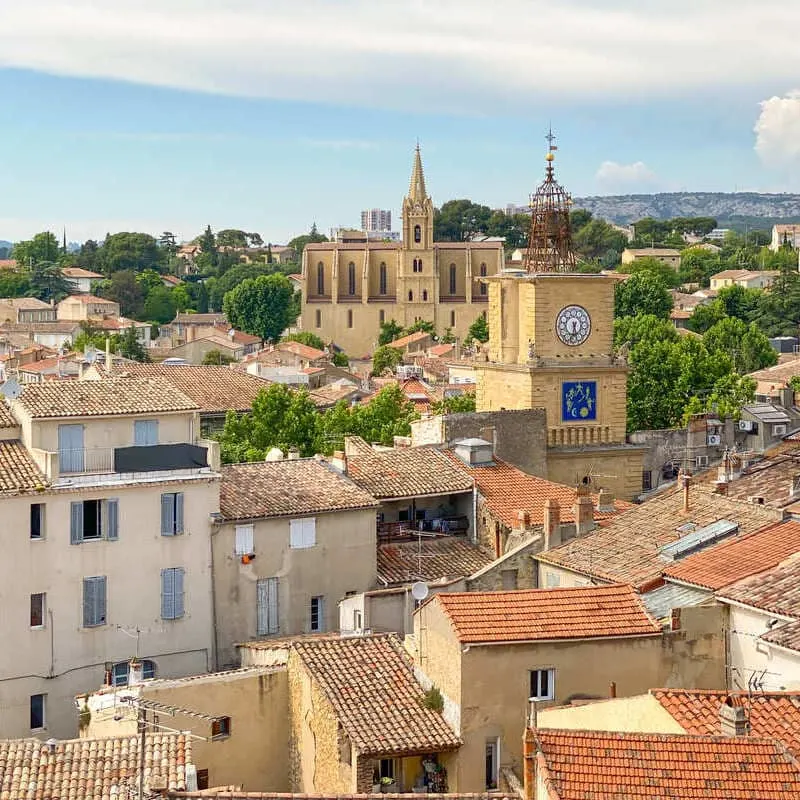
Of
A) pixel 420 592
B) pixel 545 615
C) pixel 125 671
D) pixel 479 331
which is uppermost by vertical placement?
pixel 479 331

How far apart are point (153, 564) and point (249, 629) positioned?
2420 mm

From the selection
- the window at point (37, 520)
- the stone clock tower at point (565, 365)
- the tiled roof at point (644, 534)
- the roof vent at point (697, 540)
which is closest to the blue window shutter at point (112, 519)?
the window at point (37, 520)

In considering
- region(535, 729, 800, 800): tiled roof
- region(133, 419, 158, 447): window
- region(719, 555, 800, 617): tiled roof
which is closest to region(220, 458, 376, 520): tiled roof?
region(133, 419, 158, 447): window

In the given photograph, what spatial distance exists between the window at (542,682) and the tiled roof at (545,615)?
0.51m

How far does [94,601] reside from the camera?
1206 inches

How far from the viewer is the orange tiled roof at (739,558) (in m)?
25.8

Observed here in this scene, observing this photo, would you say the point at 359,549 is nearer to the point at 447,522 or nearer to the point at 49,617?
the point at 447,522

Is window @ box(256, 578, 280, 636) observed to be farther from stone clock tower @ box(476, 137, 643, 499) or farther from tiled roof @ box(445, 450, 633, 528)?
stone clock tower @ box(476, 137, 643, 499)

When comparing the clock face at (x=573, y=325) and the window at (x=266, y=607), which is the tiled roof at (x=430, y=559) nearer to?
the window at (x=266, y=607)

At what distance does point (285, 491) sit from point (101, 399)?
13.9ft

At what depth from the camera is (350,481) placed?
1367 inches

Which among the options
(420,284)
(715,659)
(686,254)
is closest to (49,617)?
(715,659)

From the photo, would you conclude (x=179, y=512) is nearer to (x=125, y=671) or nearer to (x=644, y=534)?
(x=125, y=671)

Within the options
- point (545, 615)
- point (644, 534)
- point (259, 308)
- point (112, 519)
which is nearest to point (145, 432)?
point (112, 519)
